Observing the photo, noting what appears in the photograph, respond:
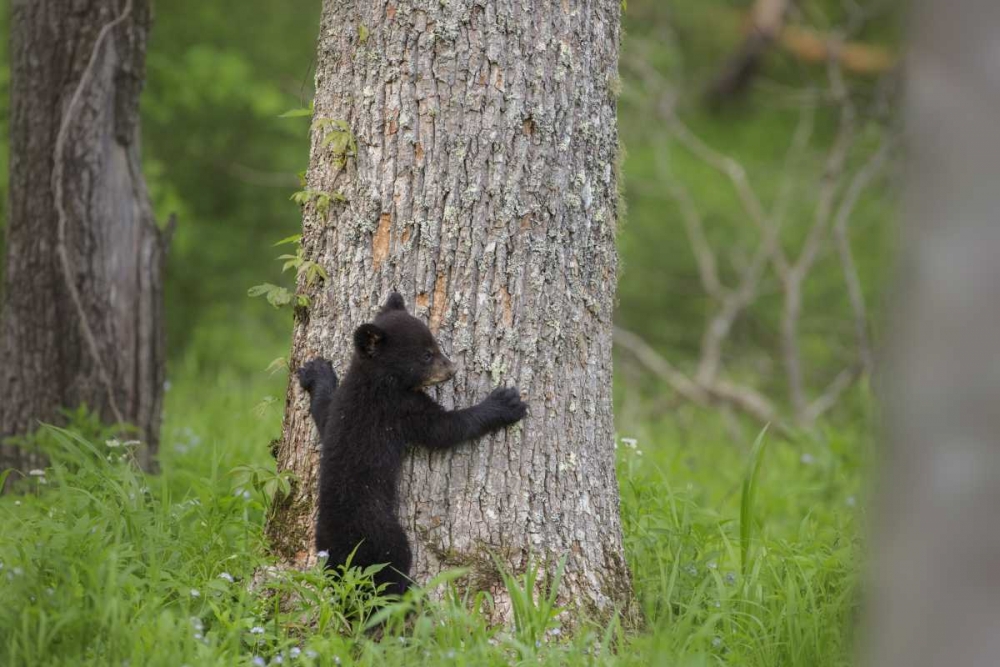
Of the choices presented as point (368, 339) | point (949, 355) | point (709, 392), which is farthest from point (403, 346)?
point (709, 392)

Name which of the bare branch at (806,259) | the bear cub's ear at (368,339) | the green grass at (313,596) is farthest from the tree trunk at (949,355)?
the bare branch at (806,259)

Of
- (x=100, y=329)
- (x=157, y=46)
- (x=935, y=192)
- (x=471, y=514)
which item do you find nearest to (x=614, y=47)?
(x=471, y=514)

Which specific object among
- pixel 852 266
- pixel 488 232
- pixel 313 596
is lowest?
pixel 313 596

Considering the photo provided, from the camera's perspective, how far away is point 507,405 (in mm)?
3264

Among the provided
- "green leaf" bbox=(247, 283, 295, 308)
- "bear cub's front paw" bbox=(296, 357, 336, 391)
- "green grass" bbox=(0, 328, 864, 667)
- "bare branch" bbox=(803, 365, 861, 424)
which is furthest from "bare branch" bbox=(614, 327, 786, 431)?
"green leaf" bbox=(247, 283, 295, 308)

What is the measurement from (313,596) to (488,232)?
1318mm

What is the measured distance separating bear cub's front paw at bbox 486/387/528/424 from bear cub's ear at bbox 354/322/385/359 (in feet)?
1.39

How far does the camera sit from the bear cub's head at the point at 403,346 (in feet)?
10.6

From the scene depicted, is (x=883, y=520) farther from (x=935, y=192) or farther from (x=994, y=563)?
(x=935, y=192)

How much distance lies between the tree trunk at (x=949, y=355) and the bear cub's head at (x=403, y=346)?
190cm

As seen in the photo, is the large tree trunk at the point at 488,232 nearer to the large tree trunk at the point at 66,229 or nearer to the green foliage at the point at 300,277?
the green foliage at the point at 300,277

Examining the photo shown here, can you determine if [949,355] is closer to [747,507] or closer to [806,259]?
[747,507]

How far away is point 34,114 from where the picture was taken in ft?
17.1

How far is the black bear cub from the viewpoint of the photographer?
10.7 ft
